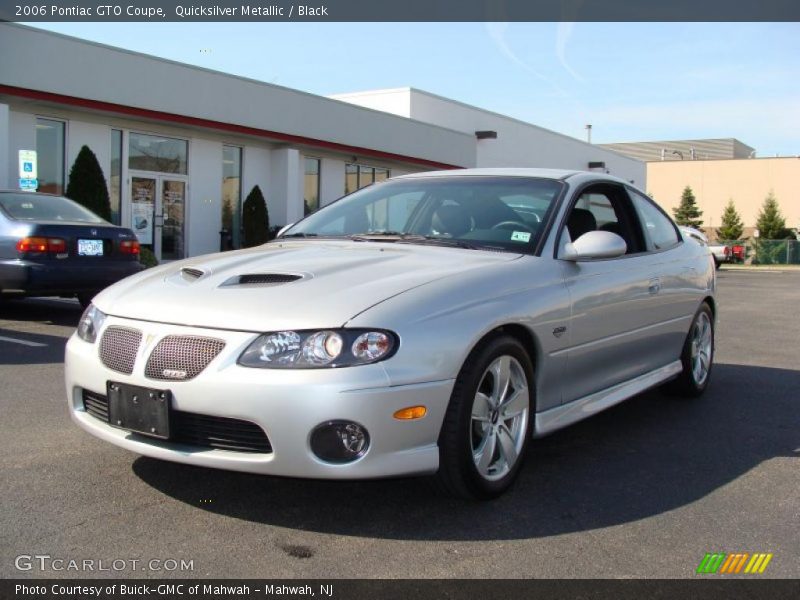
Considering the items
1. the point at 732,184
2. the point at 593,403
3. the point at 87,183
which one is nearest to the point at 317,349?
the point at 593,403

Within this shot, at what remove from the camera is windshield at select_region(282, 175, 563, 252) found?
14.3 ft

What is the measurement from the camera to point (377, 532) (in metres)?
3.23

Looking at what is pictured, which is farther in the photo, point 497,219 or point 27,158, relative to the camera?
point 27,158

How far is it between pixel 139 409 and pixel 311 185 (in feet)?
67.8

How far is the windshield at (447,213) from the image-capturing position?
4.37 meters

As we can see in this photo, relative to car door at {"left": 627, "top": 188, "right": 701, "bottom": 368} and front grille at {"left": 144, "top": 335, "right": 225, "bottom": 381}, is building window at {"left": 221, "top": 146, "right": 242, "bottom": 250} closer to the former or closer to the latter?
car door at {"left": 627, "top": 188, "right": 701, "bottom": 368}

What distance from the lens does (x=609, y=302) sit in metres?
4.52

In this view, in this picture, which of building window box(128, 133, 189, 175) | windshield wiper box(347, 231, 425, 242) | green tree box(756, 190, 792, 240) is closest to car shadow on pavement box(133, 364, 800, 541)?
windshield wiper box(347, 231, 425, 242)

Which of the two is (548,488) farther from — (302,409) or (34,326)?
(34,326)

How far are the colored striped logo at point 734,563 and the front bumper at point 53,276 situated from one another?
7.48 m

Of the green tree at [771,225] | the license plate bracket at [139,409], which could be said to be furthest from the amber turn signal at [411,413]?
the green tree at [771,225]

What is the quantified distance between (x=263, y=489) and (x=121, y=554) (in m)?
0.83
